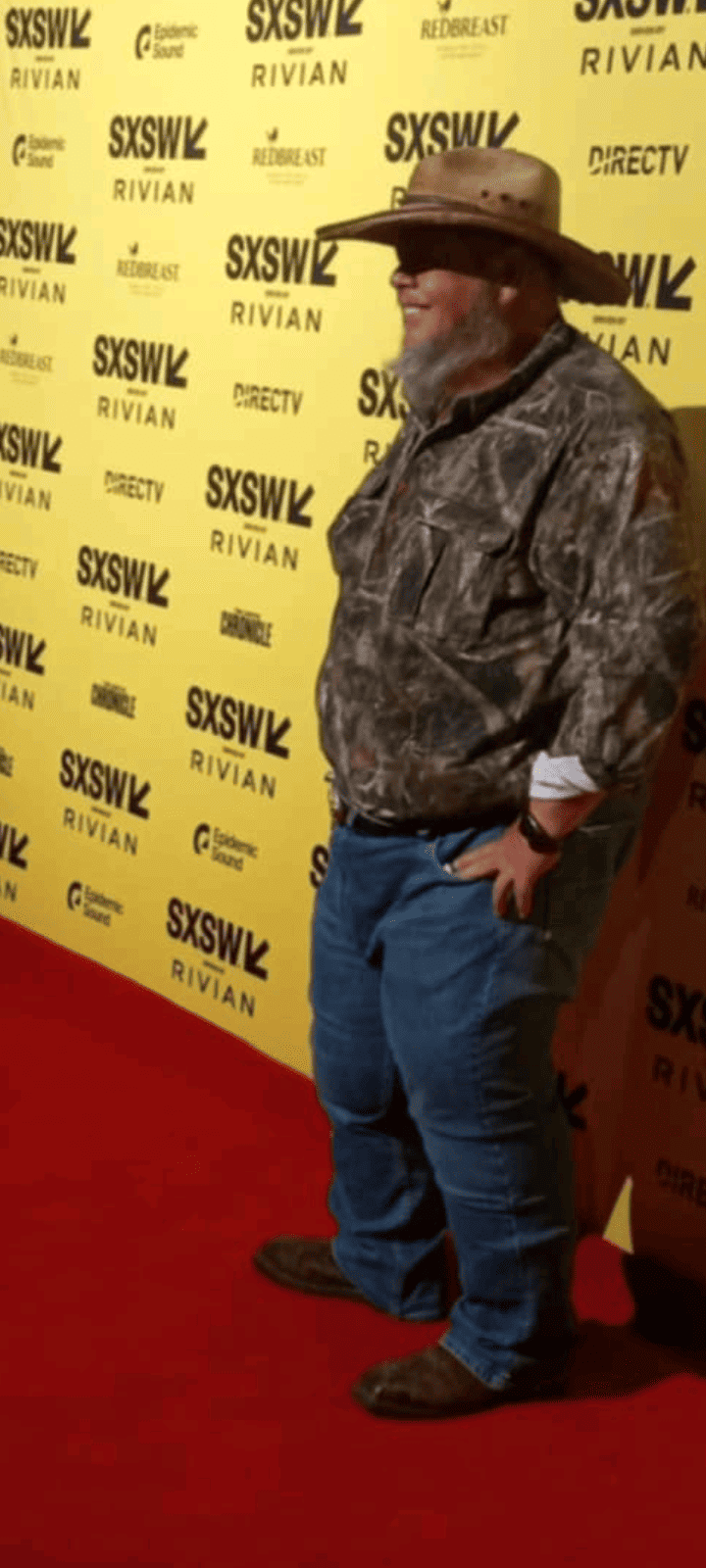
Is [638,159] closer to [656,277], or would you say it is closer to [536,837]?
[656,277]

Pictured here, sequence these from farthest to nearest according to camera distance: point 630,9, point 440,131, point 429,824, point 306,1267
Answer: point 440,131 → point 306,1267 → point 630,9 → point 429,824

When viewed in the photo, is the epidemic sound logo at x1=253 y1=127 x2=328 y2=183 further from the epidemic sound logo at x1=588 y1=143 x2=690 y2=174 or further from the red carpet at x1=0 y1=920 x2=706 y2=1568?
the red carpet at x1=0 y1=920 x2=706 y2=1568

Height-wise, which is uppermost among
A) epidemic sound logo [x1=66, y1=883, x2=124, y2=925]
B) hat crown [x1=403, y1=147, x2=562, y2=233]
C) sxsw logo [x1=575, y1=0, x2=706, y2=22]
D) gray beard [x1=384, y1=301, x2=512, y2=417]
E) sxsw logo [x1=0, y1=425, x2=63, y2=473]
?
sxsw logo [x1=575, y1=0, x2=706, y2=22]

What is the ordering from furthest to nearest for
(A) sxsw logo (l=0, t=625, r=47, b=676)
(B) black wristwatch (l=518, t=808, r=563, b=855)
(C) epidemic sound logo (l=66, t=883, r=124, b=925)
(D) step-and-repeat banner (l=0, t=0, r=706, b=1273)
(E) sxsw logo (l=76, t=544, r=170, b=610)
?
1. (A) sxsw logo (l=0, t=625, r=47, b=676)
2. (C) epidemic sound logo (l=66, t=883, r=124, b=925)
3. (E) sxsw logo (l=76, t=544, r=170, b=610)
4. (D) step-and-repeat banner (l=0, t=0, r=706, b=1273)
5. (B) black wristwatch (l=518, t=808, r=563, b=855)

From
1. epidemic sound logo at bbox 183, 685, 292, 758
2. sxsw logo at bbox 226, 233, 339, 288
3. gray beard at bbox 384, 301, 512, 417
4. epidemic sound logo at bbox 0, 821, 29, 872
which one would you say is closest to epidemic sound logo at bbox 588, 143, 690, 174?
gray beard at bbox 384, 301, 512, 417

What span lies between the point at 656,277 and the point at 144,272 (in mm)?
1203

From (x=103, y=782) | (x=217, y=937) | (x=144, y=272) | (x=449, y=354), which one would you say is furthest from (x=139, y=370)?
(x=449, y=354)

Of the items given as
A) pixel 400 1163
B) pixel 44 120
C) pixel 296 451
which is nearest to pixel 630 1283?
pixel 400 1163

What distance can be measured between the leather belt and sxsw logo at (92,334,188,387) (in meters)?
1.27

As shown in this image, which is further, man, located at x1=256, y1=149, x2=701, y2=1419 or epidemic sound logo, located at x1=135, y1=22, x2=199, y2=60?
epidemic sound logo, located at x1=135, y1=22, x2=199, y2=60

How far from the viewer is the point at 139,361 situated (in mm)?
3314

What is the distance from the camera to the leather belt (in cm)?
214

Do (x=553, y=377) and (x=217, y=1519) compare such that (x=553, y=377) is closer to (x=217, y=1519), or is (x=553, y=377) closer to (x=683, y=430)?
(x=683, y=430)

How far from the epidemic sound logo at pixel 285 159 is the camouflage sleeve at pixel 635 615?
115 cm
